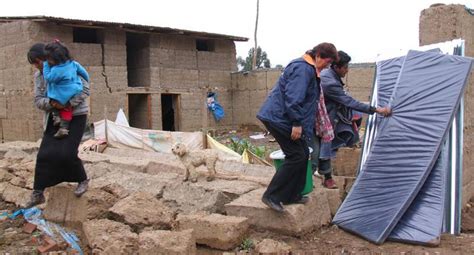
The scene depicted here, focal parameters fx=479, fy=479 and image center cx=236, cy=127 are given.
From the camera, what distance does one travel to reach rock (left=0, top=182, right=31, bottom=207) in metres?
5.01

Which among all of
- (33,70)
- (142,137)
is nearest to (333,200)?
(142,137)

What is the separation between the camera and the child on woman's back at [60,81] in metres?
3.95

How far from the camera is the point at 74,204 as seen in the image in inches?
170

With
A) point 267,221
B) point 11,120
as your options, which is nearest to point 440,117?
point 267,221

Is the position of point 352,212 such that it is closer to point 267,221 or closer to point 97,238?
point 267,221

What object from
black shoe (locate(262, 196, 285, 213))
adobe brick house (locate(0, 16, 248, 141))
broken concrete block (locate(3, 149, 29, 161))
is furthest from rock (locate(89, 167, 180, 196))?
adobe brick house (locate(0, 16, 248, 141))

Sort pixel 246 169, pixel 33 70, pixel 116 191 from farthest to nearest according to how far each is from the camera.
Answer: pixel 33 70
pixel 246 169
pixel 116 191

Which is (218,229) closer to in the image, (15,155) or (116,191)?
(116,191)

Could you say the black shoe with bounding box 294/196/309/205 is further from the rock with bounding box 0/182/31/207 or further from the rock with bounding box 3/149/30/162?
the rock with bounding box 3/149/30/162

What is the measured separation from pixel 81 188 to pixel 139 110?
39.6 ft

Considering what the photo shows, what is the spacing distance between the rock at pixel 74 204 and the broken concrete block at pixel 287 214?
110cm

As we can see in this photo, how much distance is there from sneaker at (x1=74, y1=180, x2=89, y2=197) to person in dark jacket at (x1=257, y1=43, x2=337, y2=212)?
162cm

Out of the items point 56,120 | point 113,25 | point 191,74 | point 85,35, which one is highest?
point 113,25

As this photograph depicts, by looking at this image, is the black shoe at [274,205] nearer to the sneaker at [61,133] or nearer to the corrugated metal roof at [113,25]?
the sneaker at [61,133]
